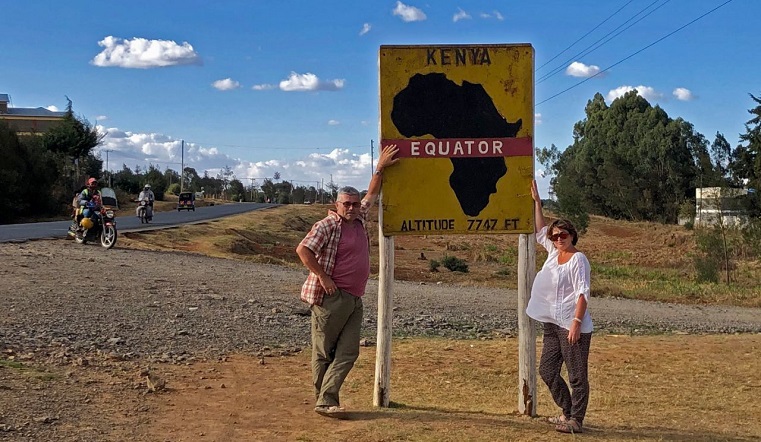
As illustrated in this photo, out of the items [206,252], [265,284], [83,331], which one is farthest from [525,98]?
[206,252]

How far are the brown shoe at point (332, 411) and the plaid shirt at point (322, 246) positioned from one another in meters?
0.81

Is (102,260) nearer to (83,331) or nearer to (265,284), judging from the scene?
(265,284)

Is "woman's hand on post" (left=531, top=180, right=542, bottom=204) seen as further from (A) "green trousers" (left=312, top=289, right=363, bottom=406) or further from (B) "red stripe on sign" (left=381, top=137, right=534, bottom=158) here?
(A) "green trousers" (left=312, top=289, right=363, bottom=406)

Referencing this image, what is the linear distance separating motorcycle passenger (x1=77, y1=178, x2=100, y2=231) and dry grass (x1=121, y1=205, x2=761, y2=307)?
2125mm

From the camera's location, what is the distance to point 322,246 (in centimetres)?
633

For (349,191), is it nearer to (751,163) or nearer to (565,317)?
(565,317)

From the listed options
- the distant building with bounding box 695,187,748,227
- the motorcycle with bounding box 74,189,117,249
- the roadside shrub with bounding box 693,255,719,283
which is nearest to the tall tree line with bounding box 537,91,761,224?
the distant building with bounding box 695,187,748,227

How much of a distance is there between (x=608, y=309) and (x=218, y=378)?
1131 cm

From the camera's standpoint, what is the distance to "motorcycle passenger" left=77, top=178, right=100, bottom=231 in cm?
2078

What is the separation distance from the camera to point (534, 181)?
6.90m

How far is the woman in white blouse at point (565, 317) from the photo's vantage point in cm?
606

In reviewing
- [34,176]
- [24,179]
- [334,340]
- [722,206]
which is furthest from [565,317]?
[34,176]

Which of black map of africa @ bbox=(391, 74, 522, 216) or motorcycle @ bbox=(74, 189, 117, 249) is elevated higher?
black map of africa @ bbox=(391, 74, 522, 216)

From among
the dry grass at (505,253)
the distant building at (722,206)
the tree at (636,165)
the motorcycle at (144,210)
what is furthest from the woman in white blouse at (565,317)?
the tree at (636,165)
